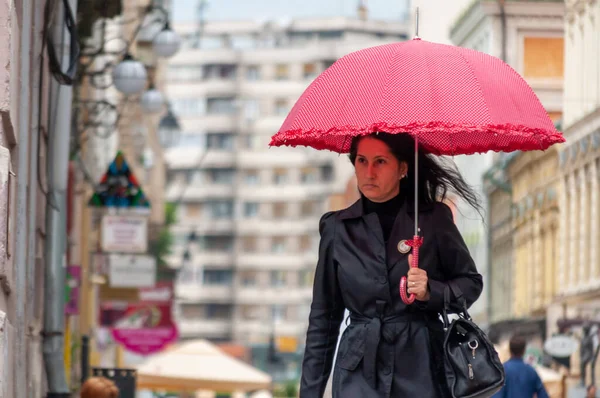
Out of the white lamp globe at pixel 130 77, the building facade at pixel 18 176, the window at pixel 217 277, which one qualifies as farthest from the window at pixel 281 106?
the building facade at pixel 18 176

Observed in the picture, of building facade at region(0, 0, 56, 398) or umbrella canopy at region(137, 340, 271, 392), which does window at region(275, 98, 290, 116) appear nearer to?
umbrella canopy at region(137, 340, 271, 392)

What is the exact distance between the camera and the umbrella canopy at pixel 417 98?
7281 mm

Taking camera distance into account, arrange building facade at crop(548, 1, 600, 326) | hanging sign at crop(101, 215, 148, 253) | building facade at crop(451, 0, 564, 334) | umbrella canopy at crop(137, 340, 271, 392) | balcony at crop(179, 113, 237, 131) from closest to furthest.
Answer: building facade at crop(548, 1, 600, 326) < building facade at crop(451, 0, 564, 334) < umbrella canopy at crop(137, 340, 271, 392) < hanging sign at crop(101, 215, 148, 253) < balcony at crop(179, 113, 237, 131)

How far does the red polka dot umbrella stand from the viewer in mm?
7277

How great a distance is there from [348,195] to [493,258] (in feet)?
165

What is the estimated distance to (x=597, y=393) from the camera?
61.2 feet

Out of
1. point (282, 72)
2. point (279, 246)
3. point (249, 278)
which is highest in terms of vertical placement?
point (282, 72)

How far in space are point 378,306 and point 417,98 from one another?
0.92m

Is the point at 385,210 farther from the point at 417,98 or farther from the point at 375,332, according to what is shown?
the point at 375,332

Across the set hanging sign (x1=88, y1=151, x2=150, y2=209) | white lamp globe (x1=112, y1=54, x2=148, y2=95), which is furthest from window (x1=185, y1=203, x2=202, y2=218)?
white lamp globe (x1=112, y1=54, x2=148, y2=95)

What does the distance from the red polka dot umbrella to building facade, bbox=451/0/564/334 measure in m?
11.3

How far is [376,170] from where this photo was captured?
7371 millimetres

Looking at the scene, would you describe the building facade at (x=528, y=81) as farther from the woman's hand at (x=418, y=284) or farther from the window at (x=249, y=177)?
the window at (x=249, y=177)

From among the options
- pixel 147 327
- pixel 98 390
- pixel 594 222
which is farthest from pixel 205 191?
pixel 98 390
